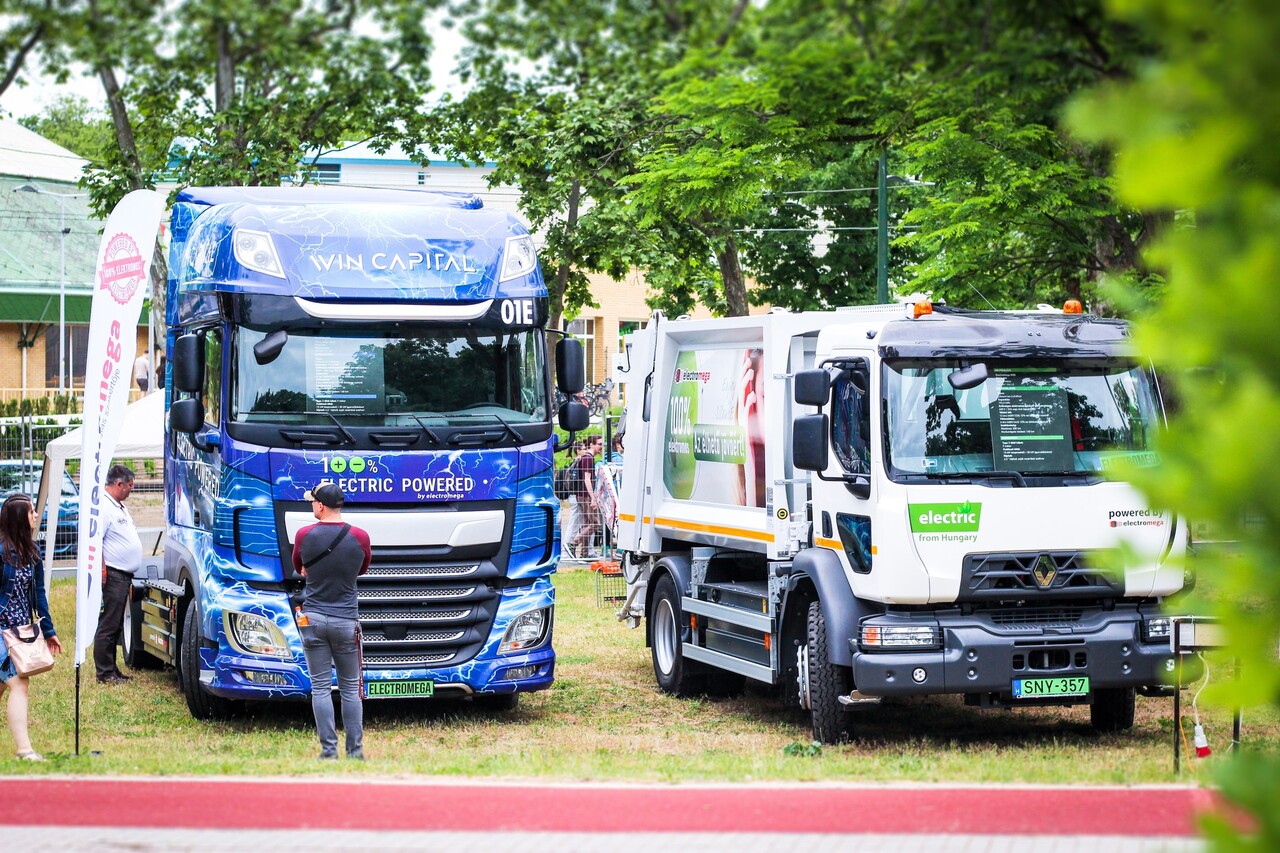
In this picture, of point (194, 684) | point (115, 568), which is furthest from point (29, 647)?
point (115, 568)

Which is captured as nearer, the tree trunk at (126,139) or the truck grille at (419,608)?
the truck grille at (419,608)

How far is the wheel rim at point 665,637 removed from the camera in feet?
47.0

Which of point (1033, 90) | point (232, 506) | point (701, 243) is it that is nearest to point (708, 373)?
point (232, 506)

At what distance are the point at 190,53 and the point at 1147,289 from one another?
9.65 metres

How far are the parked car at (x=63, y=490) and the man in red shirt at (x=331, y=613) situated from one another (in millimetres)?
14980

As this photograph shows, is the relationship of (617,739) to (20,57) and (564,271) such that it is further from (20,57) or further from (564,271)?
(564,271)

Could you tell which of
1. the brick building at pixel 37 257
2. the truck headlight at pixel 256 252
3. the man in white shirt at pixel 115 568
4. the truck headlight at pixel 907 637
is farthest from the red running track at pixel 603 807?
the brick building at pixel 37 257

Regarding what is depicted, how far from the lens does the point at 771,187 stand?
54.0 ft

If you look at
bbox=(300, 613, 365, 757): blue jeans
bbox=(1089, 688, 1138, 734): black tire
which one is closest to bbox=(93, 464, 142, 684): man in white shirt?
bbox=(300, 613, 365, 757): blue jeans

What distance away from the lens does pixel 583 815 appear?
27.0 feet

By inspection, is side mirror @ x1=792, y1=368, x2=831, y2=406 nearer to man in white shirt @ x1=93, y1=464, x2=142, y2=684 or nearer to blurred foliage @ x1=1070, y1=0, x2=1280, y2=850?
blurred foliage @ x1=1070, y1=0, x2=1280, y2=850

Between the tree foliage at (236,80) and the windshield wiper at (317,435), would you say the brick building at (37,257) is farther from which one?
the windshield wiper at (317,435)

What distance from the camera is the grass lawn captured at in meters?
9.79

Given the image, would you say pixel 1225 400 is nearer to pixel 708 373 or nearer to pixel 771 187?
pixel 708 373
